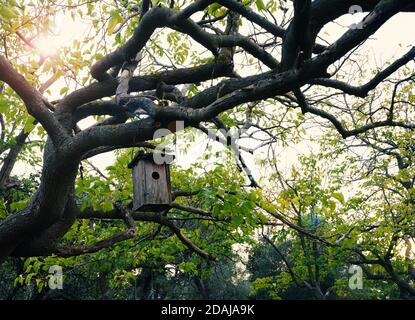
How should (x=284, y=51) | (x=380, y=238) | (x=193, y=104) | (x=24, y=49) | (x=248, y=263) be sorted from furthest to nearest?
(x=248, y=263) < (x=380, y=238) < (x=24, y=49) < (x=193, y=104) < (x=284, y=51)

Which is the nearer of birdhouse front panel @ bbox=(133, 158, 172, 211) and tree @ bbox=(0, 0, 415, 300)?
tree @ bbox=(0, 0, 415, 300)

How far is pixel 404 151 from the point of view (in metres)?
14.3

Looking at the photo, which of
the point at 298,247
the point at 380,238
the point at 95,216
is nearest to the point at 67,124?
the point at 95,216

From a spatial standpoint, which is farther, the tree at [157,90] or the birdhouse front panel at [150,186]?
the birdhouse front panel at [150,186]

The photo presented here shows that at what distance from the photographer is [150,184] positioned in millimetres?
4980

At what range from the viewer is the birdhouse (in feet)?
16.2

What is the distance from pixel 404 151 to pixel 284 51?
12684 millimetres

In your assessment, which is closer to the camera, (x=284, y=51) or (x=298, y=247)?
(x=284, y=51)

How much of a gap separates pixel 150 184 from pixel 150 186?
→ 3cm

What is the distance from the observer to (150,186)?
16.3 feet

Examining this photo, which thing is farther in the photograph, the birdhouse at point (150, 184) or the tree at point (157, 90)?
the birdhouse at point (150, 184)

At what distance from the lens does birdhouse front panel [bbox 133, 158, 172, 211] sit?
494cm

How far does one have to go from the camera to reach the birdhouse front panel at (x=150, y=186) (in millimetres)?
4941
